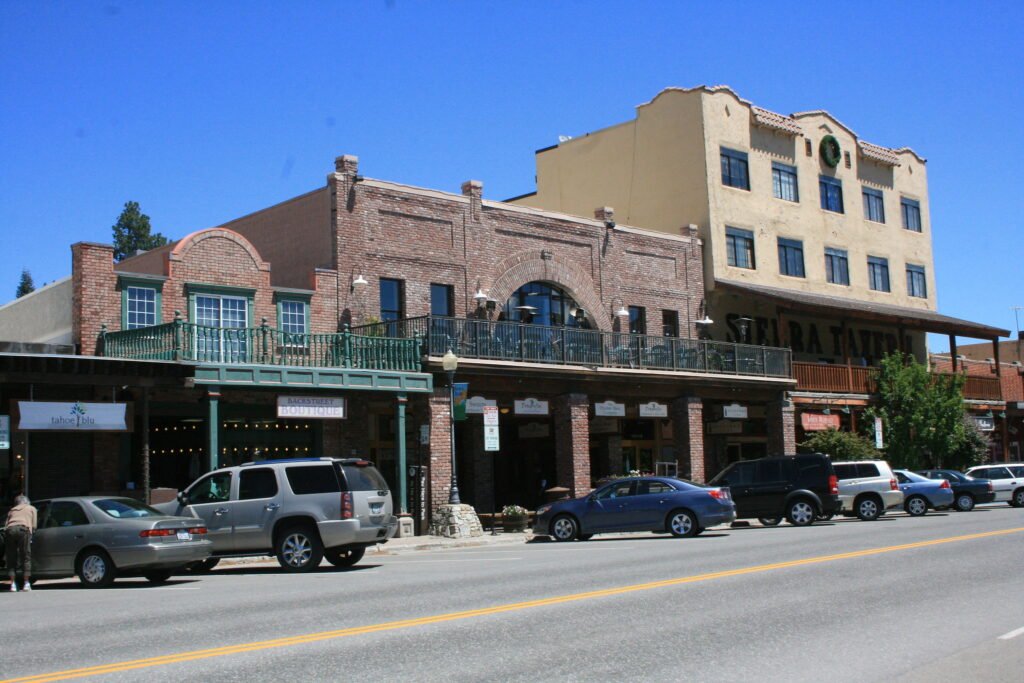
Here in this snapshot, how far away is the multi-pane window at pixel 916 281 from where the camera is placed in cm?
5059

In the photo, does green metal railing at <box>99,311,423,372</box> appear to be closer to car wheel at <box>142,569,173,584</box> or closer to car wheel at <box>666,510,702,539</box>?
car wheel at <box>142,569,173,584</box>

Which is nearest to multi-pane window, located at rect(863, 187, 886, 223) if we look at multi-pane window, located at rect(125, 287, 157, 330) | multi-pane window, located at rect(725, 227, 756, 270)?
multi-pane window, located at rect(725, 227, 756, 270)

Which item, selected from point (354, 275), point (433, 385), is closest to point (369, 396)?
point (433, 385)

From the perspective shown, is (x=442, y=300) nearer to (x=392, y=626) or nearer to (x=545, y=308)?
(x=545, y=308)

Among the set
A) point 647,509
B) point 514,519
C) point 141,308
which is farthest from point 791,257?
point 141,308

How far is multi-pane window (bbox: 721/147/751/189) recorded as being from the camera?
42219 mm

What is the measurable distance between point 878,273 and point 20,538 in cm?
3979

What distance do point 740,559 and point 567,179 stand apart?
30318mm

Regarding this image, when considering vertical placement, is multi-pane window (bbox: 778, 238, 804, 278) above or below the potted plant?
above

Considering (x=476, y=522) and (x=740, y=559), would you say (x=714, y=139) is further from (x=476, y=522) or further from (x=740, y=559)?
(x=740, y=559)

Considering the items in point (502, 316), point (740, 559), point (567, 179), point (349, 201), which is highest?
point (567, 179)

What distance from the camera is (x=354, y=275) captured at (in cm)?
2994

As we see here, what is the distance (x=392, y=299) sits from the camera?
1227 inches

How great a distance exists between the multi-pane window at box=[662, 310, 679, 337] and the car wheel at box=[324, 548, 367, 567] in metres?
21.2
